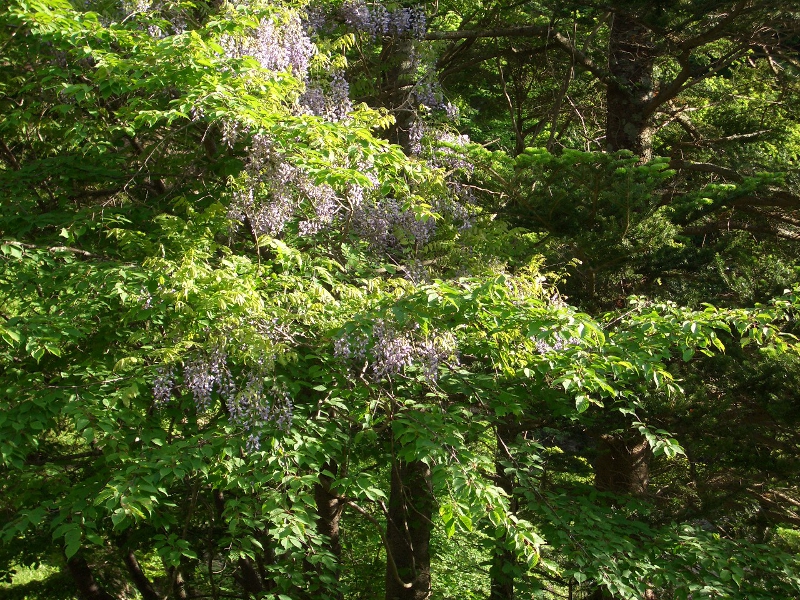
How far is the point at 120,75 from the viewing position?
456cm

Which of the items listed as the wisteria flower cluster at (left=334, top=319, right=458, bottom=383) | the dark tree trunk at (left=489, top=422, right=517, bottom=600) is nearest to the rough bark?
the dark tree trunk at (left=489, top=422, right=517, bottom=600)

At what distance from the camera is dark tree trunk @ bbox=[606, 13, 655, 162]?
7367mm

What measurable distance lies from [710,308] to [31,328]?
407 centimetres

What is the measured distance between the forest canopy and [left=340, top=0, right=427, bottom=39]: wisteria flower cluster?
0.03m

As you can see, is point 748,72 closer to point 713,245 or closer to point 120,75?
point 713,245

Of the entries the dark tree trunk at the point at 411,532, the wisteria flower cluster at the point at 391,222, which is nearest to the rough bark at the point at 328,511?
the dark tree trunk at the point at 411,532

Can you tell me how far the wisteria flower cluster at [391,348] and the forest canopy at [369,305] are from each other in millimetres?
24

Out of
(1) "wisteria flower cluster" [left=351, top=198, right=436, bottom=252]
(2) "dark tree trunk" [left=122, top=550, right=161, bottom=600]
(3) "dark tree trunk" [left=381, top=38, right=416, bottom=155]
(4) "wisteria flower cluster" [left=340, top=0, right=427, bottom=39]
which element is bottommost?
(2) "dark tree trunk" [left=122, top=550, right=161, bottom=600]

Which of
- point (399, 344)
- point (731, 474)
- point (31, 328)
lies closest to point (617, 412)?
point (731, 474)

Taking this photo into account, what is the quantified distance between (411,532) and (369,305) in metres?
3.88

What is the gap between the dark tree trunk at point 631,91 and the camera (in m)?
7.37

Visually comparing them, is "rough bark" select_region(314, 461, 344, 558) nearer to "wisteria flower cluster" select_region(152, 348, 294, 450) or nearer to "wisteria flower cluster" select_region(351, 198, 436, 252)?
"wisteria flower cluster" select_region(351, 198, 436, 252)

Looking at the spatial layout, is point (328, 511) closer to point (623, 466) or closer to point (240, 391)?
point (623, 466)

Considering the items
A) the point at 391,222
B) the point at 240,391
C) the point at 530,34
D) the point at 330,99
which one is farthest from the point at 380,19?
the point at 240,391
